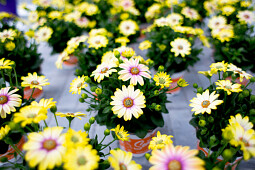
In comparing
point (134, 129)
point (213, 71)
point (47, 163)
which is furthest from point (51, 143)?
point (213, 71)

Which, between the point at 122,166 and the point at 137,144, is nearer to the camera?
the point at 122,166

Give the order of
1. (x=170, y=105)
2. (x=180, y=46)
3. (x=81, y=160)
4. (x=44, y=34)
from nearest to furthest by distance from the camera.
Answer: (x=81, y=160), (x=180, y=46), (x=170, y=105), (x=44, y=34)

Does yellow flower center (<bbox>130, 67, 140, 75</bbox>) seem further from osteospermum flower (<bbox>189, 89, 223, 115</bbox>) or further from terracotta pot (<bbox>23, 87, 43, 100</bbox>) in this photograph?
terracotta pot (<bbox>23, 87, 43, 100</bbox>)

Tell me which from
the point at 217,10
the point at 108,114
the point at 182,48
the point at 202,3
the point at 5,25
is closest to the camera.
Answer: the point at 108,114

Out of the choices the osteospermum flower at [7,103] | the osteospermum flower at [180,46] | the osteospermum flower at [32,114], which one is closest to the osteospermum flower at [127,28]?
the osteospermum flower at [180,46]

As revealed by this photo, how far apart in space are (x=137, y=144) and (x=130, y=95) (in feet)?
1.06

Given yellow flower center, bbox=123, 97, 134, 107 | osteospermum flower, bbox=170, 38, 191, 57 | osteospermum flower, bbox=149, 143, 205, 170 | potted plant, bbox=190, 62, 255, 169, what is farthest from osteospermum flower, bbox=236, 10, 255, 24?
osteospermum flower, bbox=149, 143, 205, 170

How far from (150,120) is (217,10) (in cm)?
165

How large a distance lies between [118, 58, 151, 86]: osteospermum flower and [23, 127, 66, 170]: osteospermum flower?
357mm

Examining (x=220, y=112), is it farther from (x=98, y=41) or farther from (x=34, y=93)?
(x=34, y=93)

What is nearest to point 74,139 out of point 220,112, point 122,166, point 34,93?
point 122,166

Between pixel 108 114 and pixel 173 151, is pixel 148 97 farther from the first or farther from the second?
pixel 173 151

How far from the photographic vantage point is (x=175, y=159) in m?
0.55

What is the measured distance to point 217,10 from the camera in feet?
6.75
